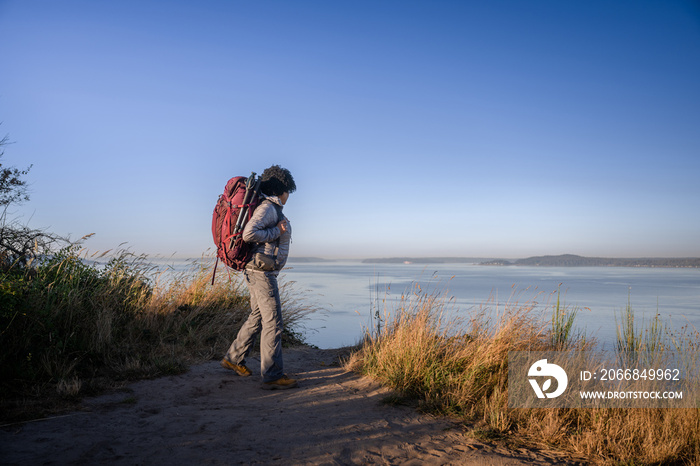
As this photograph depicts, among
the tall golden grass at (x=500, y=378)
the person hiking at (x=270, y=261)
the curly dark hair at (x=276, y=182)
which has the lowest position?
the tall golden grass at (x=500, y=378)

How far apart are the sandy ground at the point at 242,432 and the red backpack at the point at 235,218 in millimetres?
1574

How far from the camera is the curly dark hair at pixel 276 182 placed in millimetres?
5023

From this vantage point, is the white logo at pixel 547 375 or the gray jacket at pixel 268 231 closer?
the white logo at pixel 547 375

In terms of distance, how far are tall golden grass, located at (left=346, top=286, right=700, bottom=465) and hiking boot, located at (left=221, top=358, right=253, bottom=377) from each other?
149 cm

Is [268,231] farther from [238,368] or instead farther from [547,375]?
[547,375]

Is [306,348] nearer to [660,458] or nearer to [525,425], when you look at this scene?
[525,425]

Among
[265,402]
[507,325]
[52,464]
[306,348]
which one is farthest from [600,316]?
[52,464]

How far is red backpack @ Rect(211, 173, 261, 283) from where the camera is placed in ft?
15.7

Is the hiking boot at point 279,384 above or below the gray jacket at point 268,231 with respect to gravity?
below

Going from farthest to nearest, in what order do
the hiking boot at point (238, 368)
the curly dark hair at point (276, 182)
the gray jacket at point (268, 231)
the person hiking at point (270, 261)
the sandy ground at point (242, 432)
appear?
the hiking boot at point (238, 368)
the curly dark hair at point (276, 182)
the person hiking at point (270, 261)
the gray jacket at point (268, 231)
the sandy ground at point (242, 432)

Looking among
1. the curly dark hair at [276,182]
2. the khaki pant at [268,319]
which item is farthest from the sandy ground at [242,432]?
the curly dark hair at [276,182]

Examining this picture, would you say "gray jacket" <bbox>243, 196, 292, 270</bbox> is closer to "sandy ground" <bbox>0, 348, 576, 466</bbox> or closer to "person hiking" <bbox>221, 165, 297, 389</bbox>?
"person hiking" <bbox>221, 165, 297, 389</bbox>

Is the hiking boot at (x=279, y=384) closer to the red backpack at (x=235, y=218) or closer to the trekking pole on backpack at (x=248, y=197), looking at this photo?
the red backpack at (x=235, y=218)

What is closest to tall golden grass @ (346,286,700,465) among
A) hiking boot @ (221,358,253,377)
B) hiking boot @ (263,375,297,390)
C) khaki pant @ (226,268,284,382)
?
hiking boot @ (263,375,297,390)
